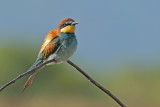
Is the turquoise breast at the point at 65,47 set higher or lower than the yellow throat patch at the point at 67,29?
lower

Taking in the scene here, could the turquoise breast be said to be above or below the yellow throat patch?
below

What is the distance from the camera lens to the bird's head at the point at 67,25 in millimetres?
1933

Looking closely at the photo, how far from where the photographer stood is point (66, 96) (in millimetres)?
13289

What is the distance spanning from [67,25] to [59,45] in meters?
0.11

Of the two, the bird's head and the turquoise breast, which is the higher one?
the bird's head

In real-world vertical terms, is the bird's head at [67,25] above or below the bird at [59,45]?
above

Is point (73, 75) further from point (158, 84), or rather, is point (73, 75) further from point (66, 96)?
point (158, 84)

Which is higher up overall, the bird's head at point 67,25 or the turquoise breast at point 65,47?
the bird's head at point 67,25

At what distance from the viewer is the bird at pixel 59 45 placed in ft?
6.24

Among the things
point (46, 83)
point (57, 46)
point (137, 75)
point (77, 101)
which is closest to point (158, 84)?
point (137, 75)

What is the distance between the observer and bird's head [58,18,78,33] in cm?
193

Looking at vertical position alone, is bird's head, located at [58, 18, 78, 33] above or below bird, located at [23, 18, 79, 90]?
above

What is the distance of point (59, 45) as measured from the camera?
1.98 metres

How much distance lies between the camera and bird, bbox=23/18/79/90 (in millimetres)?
1901
